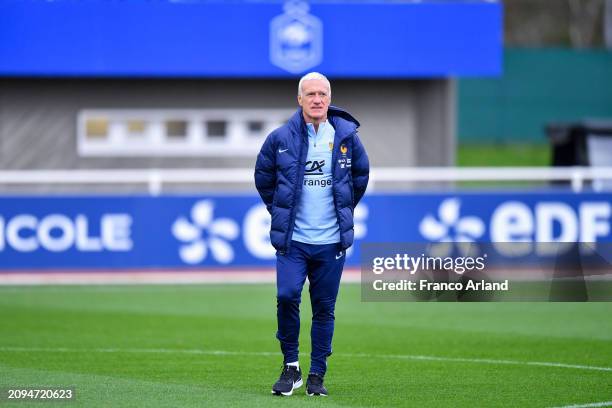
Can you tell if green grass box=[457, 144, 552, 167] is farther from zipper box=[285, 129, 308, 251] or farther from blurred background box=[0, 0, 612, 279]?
zipper box=[285, 129, 308, 251]

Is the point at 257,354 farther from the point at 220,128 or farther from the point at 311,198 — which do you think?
the point at 220,128

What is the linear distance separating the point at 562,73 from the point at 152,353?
27268 mm

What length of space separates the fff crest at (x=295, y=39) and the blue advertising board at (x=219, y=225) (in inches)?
141

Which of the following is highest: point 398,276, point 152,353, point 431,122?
point 431,122

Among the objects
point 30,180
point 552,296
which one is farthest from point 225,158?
point 552,296

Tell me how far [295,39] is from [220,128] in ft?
7.52

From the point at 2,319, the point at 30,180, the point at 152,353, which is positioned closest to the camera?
the point at 152,353

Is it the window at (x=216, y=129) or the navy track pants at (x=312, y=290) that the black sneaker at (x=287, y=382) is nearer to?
the navy track pants at (x=312, y=290)

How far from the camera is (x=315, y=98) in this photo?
9148 millimetres

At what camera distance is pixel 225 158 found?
2369cm

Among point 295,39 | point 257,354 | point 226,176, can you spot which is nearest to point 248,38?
point 295,39

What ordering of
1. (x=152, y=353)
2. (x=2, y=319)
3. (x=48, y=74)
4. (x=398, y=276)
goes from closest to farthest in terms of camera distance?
(x=398, y=276) < (x=152, y=353) < (x=2, y=319) < (x=48, y=74)

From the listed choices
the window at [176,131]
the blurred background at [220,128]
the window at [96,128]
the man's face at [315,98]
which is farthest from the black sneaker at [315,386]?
the window at [96,128]

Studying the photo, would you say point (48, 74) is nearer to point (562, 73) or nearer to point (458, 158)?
point (458, 158)
